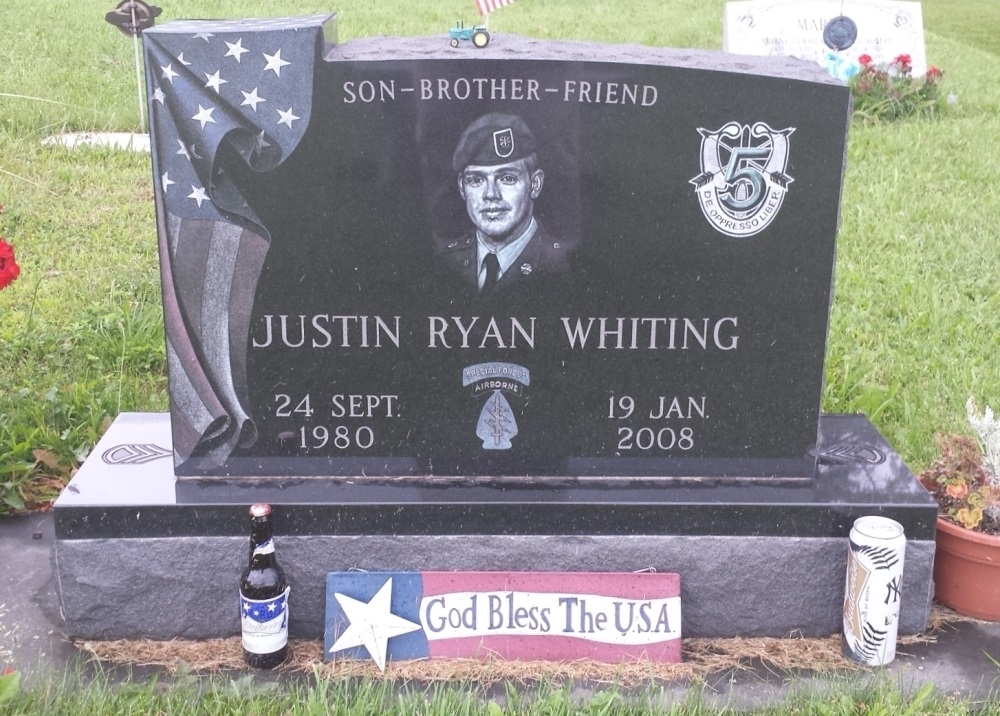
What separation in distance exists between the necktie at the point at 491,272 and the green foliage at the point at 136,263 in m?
0.71

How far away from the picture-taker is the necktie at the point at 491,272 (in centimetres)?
330

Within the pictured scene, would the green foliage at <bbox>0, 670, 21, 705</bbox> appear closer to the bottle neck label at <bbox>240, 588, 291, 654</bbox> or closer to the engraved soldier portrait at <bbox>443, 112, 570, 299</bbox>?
the bottle neck label at <bbox>240, 588, 291, 654</bbox>

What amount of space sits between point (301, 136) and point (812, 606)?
2037 millimetres

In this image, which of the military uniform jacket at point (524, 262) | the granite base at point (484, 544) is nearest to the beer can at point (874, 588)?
the granite base at point (484, 544)

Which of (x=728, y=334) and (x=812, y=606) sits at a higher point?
(x=728, y=334)

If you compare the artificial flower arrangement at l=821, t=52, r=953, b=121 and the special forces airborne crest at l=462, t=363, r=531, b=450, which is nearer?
the special forces airborne crest at l=462, t=363, r=531, b=450

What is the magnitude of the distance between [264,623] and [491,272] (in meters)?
1.19

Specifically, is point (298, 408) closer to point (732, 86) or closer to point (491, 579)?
point (491, 579)

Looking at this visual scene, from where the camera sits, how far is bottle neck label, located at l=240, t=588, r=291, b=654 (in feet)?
10.5

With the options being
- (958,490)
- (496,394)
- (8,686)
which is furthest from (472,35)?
(8,686)

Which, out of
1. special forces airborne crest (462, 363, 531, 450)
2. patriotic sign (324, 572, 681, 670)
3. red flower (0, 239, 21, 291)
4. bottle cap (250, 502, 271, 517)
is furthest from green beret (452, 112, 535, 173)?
red flower (0, 239, 21, 291)

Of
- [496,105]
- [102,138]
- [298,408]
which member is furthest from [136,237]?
[496,105]

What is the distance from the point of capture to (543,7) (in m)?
14.6

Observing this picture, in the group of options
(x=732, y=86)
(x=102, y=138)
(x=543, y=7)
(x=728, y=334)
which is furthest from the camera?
(x=543, y=7)
